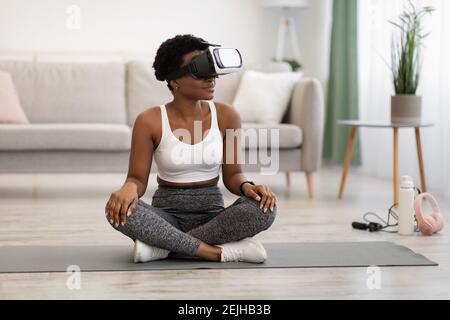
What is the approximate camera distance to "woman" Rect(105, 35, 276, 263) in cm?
256

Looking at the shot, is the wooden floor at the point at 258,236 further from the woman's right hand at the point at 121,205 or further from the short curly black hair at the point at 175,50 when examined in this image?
the short curly black hair at the point at 175,50

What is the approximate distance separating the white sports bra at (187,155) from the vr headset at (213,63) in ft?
0.63

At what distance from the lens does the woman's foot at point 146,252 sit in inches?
101

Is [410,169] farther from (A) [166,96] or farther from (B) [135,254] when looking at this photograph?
(B) [135,254]

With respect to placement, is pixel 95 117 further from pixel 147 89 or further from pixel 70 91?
pixel 147 89

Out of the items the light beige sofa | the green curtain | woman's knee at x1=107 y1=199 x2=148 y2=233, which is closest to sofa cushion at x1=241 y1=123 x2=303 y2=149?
the light beige sofa

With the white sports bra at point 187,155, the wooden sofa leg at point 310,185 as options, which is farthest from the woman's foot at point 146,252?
the wooden sofa leg at point 310,185

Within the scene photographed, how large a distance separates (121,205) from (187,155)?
1.09ft

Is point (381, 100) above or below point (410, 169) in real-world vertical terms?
above

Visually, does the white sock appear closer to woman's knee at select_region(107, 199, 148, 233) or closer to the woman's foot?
the woman's foot

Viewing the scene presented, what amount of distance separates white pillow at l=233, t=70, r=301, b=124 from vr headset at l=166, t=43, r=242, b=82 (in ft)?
6.92

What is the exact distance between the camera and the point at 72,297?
218 centimetres

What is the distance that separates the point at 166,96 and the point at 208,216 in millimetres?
2295
